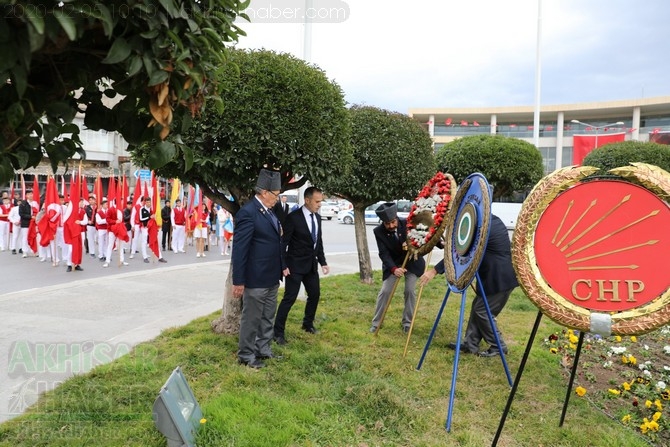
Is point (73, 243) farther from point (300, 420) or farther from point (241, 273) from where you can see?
point (300, 420)

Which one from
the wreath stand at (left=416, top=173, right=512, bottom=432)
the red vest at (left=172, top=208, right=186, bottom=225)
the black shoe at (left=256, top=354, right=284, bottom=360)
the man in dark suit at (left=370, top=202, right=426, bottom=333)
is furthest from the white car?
the wreath stand at (left=416, top=173, right=512, bottom=432)

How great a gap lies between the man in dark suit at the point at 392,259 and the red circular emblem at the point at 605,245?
3.16 metres

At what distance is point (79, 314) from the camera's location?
262 inches

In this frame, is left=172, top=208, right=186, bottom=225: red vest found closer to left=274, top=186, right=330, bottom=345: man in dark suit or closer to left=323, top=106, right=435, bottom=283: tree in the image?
left=323, top=106, right=435, bottom=283: tree

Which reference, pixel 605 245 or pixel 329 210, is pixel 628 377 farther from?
pixel 329 210

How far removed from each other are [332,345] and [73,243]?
8061mm

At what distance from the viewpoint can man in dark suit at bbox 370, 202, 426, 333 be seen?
20.3 ft

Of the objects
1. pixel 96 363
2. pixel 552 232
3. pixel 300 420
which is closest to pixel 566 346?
pixel 552 232

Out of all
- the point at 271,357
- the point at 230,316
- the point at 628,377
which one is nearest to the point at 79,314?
the point at 230,316

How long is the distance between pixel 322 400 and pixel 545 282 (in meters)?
2.07

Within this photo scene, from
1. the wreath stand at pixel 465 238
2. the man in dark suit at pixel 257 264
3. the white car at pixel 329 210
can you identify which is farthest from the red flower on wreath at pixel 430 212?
the white car at pixel 329 210

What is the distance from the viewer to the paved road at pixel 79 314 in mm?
4531

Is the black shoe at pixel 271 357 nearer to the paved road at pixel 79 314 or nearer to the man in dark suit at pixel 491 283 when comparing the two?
the paved road at pixel 79 314

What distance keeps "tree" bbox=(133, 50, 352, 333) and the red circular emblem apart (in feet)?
8.91
